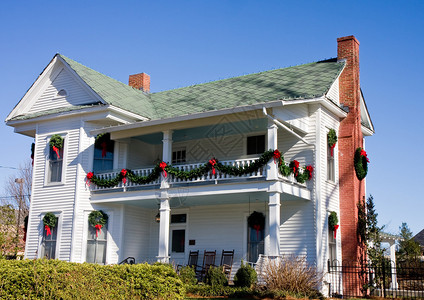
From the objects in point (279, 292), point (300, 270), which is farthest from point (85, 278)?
point (300, 270)

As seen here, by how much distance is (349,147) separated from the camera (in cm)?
2119

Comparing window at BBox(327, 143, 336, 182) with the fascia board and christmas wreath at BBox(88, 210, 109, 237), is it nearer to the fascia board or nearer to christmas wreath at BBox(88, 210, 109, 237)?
the fascia board

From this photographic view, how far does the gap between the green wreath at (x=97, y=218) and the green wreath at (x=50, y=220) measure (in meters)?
1.57

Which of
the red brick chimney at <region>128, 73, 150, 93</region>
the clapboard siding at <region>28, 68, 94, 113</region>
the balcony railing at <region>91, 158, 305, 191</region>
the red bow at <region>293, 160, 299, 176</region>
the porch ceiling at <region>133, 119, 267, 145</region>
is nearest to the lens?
the balcony railing at <region>91, 158, 305, 191</region>

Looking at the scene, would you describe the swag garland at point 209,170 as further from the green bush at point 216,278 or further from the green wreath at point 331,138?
the green bush at point 216,278

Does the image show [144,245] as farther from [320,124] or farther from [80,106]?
[320,124]

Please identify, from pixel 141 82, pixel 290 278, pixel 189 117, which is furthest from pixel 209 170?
pixel 141 82

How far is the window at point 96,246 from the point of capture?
20703mm

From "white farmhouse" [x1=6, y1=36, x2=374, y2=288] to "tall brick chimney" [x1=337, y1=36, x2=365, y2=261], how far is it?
42mm

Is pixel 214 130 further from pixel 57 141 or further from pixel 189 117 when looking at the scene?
pixel 57 141

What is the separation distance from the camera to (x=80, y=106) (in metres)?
21.6

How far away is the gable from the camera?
72.7ft

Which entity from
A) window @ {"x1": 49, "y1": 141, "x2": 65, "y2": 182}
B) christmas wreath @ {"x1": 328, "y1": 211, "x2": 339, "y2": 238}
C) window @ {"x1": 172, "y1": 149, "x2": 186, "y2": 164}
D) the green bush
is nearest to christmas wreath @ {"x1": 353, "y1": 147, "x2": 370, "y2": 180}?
christmas wreath @ {"x1": 328, "y1": 211, "x2": 339, "y2": 238}

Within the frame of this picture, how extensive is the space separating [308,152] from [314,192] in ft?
5.02
